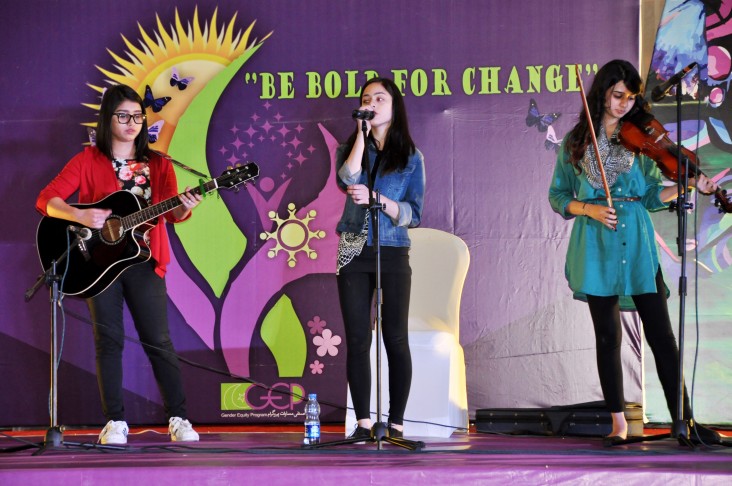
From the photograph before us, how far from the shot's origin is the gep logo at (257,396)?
4.88 m

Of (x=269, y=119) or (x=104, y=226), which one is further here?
(x=269, y=119)

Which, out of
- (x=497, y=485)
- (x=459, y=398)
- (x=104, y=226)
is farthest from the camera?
(x=459, y=398)

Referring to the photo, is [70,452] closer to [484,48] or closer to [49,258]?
[49,258]

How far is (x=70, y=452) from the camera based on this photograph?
3.24 m

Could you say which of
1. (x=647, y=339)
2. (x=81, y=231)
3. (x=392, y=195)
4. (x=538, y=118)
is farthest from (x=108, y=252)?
(x=538, y=118)

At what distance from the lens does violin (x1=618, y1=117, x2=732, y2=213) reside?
3.29 m

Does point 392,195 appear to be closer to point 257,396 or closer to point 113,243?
point 113,243

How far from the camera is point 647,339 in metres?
3.57

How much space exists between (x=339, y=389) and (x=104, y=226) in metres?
1.68

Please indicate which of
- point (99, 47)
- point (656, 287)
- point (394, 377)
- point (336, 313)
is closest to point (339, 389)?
point (336, 313)

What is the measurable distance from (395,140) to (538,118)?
4.88ft

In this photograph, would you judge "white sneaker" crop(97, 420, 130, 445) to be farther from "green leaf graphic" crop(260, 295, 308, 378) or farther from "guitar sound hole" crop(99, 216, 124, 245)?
"green leaf graphic" crop(260, 295, 308, 378)

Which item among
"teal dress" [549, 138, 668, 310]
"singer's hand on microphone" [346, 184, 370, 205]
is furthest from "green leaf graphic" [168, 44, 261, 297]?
"teal dress" [549, 138, 668, 310]

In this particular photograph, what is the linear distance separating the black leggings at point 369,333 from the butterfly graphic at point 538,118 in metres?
1.66
